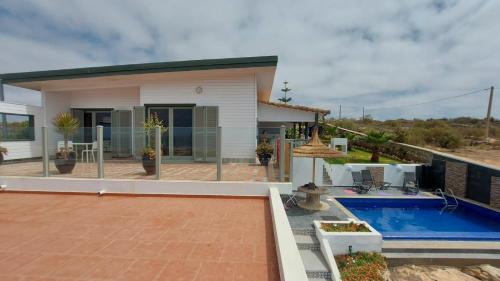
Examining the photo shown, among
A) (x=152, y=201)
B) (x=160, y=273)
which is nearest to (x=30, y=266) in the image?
(x=160, y=273)

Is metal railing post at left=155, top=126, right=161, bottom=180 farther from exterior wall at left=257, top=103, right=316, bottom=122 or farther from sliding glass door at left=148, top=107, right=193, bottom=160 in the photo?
exterior wall at left=257, top=103, right=316, bottom=122

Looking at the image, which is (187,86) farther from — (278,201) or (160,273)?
(160,273)

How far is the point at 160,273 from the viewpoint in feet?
9.51

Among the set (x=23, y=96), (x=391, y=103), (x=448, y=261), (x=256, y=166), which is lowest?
(x=448, y=261)

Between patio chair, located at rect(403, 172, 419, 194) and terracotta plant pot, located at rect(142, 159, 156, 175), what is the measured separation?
10.9 meters

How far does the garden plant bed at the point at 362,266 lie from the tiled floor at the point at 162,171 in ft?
8.44

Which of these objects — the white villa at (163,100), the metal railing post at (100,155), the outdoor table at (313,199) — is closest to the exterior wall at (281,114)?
the white villa at (163,100)

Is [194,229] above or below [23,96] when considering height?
below

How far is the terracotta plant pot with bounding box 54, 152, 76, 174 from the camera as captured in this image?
6840 mm

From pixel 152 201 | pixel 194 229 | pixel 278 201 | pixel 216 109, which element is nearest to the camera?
pixel 194 229

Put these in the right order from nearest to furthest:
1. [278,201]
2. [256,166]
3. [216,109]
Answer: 1. [278,201]
2. [256,166]
3. [216,109]

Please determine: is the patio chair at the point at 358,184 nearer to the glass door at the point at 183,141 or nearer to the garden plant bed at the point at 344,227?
the garden plant bed at the point at 344,227

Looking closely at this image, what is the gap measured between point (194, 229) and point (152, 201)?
224 centimetres

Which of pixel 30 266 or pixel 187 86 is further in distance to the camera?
pixel 187 86
